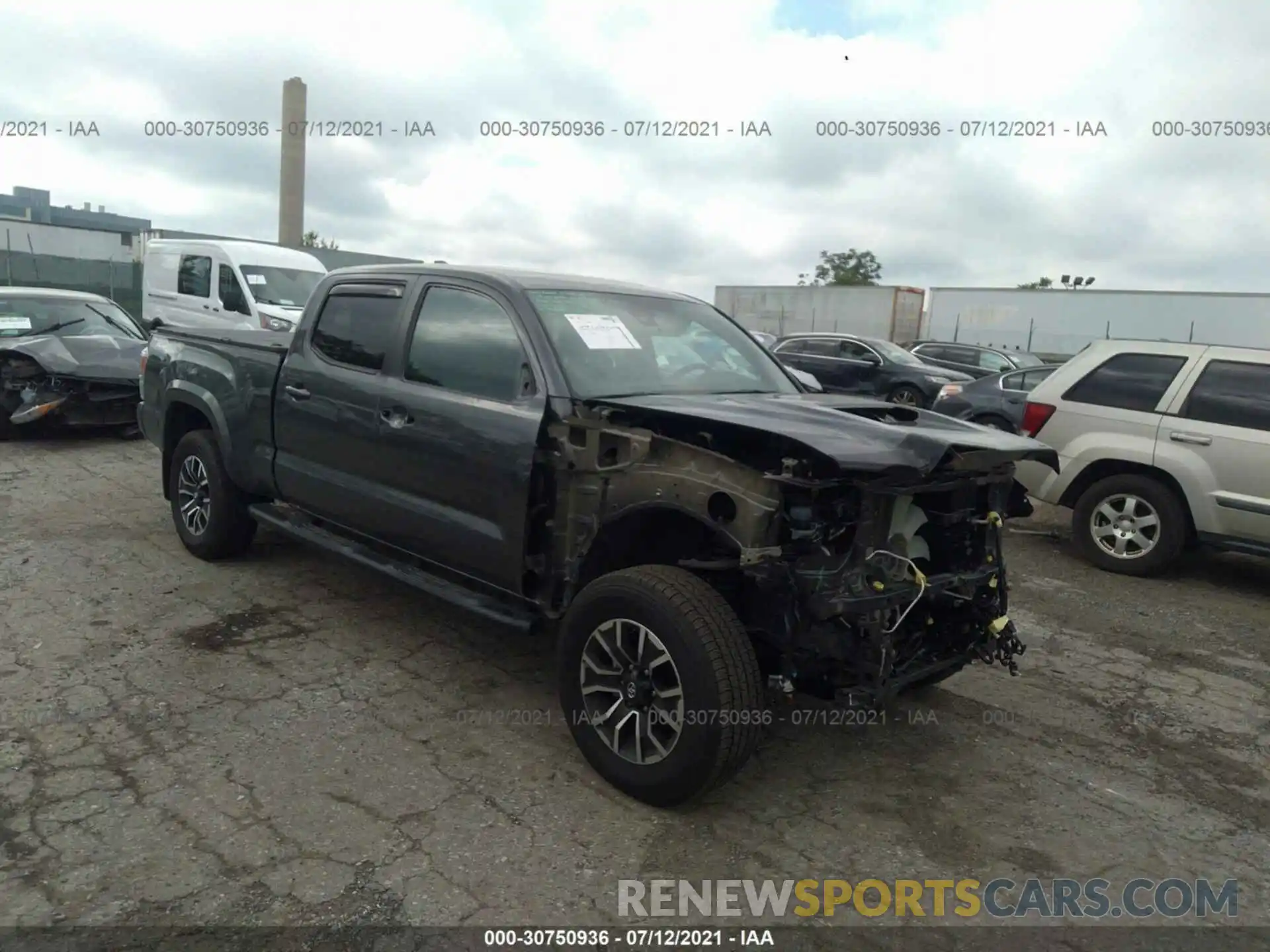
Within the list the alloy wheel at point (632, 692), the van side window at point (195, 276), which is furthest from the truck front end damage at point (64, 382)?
the alloy wheel at point (632, 692)

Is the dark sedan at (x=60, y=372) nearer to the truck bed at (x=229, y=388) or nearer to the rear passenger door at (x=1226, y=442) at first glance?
the truck bed at (x=229, y=388)

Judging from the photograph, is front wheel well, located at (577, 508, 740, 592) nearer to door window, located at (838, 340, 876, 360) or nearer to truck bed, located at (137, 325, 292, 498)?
truck bed, located at (137, 325, 292, 498)

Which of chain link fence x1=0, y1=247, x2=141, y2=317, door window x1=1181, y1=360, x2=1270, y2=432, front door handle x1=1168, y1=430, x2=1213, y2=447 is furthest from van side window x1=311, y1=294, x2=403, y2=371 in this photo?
chain link fence x1=0, y1=247, x2=141, y2=317

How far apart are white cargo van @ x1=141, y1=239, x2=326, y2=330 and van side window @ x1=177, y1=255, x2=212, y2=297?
10mm

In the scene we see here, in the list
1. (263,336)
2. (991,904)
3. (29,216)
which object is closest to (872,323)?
(263,336)

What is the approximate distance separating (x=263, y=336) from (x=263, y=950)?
13.1ft

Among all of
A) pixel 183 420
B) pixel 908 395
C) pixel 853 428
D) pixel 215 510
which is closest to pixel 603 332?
pixel 853 428

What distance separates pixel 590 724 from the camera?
3395 millimetres

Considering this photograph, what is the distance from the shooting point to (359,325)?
4.65 m

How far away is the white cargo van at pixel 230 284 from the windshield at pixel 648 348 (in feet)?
32.9

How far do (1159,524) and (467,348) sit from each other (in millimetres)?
5012

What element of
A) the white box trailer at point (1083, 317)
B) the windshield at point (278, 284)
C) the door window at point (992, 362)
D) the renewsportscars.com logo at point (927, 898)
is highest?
the white box trailer at point (1083, 317)

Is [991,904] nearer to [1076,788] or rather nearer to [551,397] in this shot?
[1076,788]

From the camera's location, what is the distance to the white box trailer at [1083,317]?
25891mm
